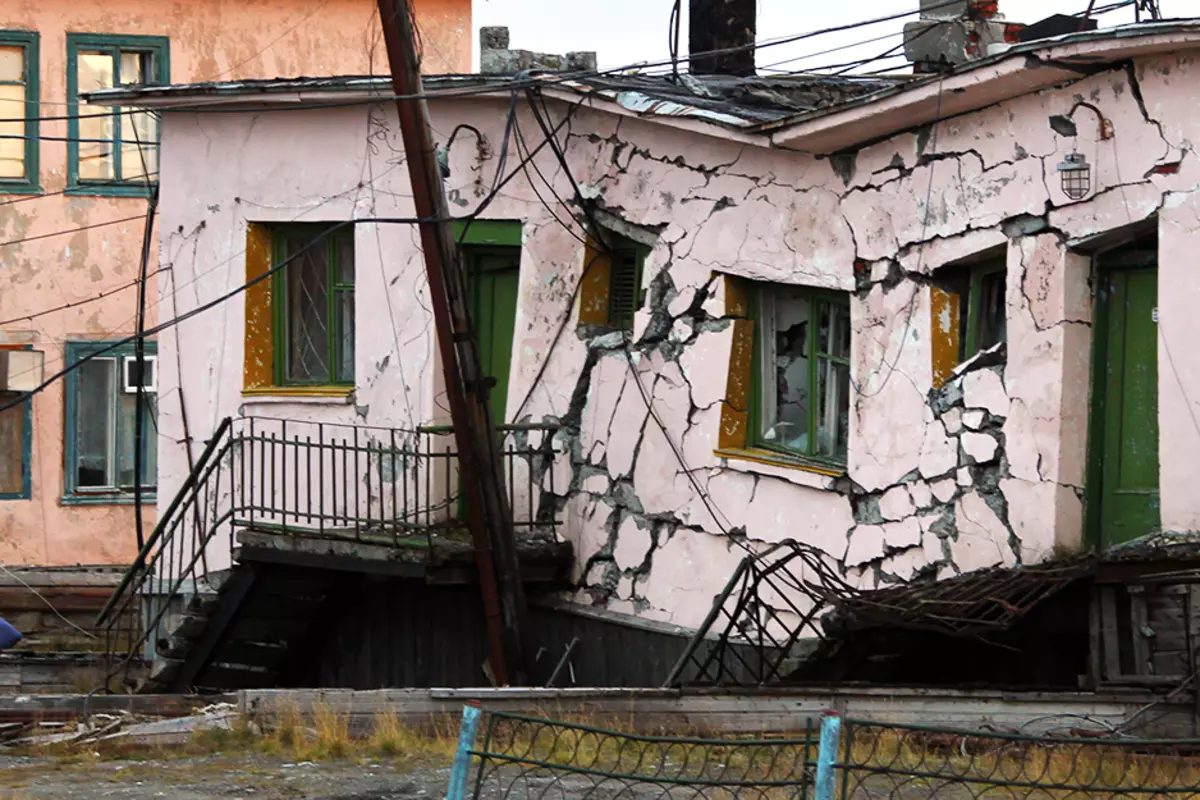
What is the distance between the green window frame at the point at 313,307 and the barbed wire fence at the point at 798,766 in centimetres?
624

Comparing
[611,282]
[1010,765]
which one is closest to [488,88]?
→ [611,282]

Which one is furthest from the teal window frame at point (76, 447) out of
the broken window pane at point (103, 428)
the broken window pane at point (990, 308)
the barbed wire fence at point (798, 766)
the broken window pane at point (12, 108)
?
the barbed wire fence at point (798, 766)

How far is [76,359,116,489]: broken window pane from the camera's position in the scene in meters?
24.3

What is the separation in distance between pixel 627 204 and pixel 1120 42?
5.03 metres

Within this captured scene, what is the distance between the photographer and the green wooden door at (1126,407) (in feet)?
37.7

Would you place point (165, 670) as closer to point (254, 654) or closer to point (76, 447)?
point (254, 654)

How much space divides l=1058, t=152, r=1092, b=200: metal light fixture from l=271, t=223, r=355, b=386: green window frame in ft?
22.9

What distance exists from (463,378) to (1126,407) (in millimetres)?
4676

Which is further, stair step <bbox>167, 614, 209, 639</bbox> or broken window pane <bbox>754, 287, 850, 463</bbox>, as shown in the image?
stair step <bbox>167, 614, 209, 639</bbox>

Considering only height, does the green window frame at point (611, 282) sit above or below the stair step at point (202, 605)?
above

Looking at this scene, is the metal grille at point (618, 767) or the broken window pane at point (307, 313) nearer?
the metal grille at point (618, 767)

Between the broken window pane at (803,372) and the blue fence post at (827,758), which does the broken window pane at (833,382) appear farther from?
the blue fence post at (827,758)

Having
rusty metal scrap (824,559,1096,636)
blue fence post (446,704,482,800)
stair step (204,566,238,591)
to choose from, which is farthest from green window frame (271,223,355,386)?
blue fence post (446,704,482,800)

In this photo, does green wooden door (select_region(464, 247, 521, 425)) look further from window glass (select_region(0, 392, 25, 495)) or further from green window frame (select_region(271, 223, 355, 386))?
window glass (select_region(0, 392, 25, 495))
